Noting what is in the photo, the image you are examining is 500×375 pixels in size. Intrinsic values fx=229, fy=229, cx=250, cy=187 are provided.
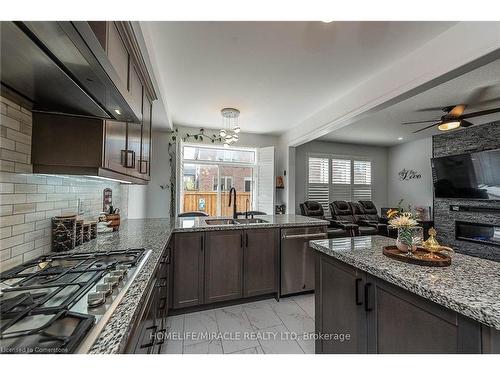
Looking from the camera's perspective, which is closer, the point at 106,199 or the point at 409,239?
the point at 409,239

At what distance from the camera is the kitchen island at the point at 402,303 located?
2.54 ft

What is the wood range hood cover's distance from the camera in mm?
679

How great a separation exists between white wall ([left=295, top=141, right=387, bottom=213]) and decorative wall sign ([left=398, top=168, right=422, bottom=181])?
446mm

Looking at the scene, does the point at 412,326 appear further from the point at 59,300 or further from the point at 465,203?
the point at 465,203

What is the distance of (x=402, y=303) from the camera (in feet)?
3.30

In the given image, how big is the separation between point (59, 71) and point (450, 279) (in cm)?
176

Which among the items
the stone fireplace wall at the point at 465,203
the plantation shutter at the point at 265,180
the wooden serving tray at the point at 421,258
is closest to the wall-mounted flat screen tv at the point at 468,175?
the stone fireplace wall at the point at 465,203

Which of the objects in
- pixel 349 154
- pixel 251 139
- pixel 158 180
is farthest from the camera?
pixel 349 154

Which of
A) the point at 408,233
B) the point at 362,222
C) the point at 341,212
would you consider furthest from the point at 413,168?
the point at 408,233

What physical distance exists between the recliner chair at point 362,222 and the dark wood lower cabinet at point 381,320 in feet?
13.0

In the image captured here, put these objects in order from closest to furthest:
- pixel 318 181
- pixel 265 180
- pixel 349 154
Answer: pixel 265 180 → pixel 318 181 → pixel 349 154

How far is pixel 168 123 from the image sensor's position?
3.94 meters

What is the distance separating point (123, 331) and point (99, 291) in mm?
263

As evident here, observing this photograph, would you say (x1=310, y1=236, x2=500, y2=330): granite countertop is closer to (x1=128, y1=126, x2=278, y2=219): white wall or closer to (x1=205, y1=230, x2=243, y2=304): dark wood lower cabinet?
(x1=205, y1=230, x2=243, y2=304): dark wood lower cabinet
